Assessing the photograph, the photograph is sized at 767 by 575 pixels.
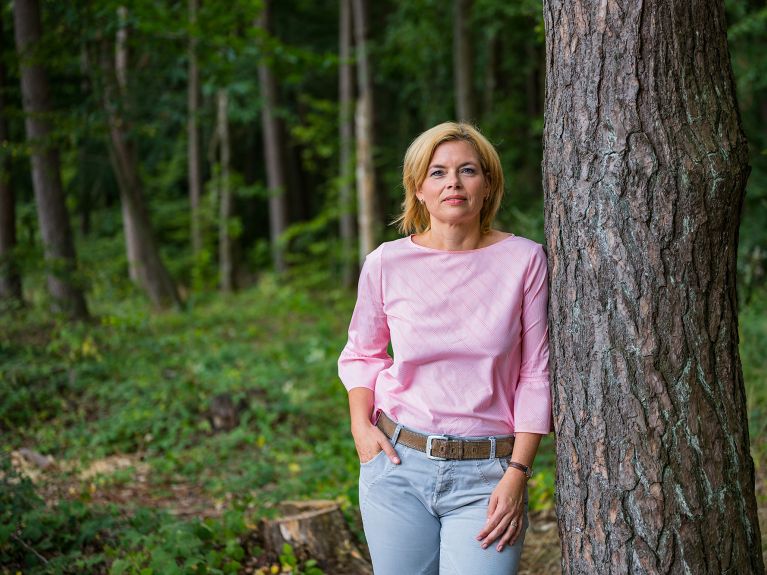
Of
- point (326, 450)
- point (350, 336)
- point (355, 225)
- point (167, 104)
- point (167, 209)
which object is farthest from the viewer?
point (167, 209)

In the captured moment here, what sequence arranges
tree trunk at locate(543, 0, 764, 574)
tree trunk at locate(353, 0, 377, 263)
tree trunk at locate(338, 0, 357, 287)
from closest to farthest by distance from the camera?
1. tree trunk at locate(543, 0, 764, 574)
2. tree trunk at locate(353, 0, 377, 263)
3. tree trunk at locate(338, 0, 357, 287)

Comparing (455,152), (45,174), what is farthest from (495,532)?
(45,174)

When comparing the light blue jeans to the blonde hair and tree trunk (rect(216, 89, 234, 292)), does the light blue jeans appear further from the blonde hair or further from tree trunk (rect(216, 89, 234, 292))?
tree trunk (rect(216, 89, 234, 292))

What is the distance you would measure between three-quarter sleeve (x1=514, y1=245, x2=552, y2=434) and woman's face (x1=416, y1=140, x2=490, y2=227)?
266mm

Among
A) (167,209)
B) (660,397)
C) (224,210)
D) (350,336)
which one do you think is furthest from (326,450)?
(167,209)

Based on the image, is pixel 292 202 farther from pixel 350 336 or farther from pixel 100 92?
pixel 350 336

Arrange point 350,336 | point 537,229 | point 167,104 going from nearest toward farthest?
point 350,336 → point 537,229 → point 167,104

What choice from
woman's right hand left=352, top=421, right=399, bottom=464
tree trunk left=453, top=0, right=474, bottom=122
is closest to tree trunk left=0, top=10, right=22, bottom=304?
tree trunk left=453, top=0, right=474, bottom=122

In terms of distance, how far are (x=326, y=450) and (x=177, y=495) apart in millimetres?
1256

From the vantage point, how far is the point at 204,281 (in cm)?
1728

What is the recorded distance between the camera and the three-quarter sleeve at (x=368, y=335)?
271 cm

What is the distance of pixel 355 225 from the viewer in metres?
16.0

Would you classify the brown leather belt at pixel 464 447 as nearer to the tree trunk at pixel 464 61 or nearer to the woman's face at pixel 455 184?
the woman's face at pixel 455 184

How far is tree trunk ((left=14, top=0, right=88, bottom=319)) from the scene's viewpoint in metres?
9.43
